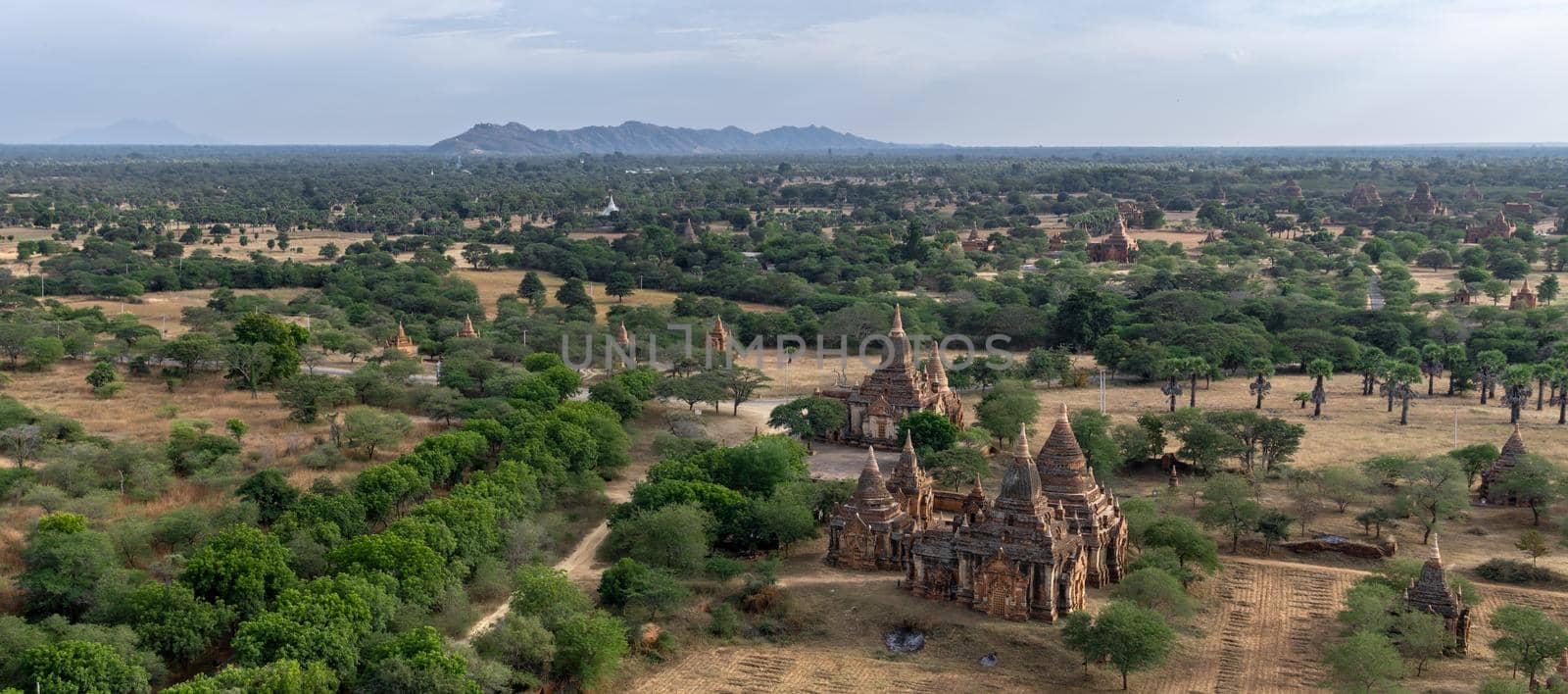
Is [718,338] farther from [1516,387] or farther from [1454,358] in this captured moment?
[1516,387]

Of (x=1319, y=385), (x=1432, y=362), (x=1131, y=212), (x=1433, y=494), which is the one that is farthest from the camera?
(x=1131, y=212)

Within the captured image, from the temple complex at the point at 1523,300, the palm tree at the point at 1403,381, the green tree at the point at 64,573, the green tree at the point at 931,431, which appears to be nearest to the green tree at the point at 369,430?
the green tree at the point at 64,573

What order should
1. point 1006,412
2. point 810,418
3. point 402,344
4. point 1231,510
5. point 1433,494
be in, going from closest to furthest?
point 1231,510, point 1433,494, point 810,418, point 1006,412, point 402,344

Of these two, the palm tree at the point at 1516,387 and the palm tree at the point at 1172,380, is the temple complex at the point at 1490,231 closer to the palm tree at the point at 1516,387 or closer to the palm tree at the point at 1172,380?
the palm tree at the point at 1516,387

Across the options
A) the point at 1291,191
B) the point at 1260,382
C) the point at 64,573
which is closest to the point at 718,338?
the point at 1260,382

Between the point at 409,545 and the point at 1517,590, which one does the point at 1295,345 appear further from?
the point at 409,545

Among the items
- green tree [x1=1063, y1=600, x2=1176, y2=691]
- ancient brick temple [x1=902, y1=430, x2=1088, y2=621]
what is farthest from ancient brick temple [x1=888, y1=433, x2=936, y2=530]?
green tree [x1=1063, y1=600, x2=1176, y2=691]

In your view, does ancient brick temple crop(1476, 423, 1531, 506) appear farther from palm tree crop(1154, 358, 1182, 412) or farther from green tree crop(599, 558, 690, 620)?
green tree crop(599, 558, 690, 620)
